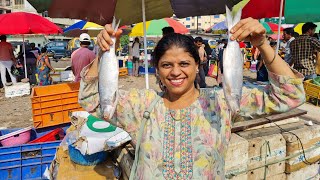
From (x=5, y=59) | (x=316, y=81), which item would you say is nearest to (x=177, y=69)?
(x=316, y=81)

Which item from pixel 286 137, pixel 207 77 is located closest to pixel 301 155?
pixel 286 137

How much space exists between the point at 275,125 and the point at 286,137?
26 centimetres

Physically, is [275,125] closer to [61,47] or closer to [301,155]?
[301,155]

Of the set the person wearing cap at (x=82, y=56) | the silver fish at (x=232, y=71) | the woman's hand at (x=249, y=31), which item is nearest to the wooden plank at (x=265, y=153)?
the silver fish at (x=232, y=71)

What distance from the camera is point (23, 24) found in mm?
8055

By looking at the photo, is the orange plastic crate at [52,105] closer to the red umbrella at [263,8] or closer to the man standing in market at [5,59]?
the red umbrella at [263,8]

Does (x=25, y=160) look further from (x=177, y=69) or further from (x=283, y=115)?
(x=283, y=115)

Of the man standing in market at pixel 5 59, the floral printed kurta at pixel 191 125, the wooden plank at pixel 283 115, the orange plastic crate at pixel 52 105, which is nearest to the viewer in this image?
the floral printed kurta at pixel 191 125

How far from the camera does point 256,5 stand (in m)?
6.11

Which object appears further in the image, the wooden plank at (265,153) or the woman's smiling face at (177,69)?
the wooden plank at (265,153)

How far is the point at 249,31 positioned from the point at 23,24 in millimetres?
8011

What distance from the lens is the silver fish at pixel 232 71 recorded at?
1471 mm

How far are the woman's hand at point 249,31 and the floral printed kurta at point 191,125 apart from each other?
0.22 meters

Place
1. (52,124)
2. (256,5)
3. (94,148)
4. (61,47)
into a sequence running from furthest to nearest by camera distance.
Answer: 1. (61,47)
2. (256,5)
3. (52,124)
4. (94,148)
